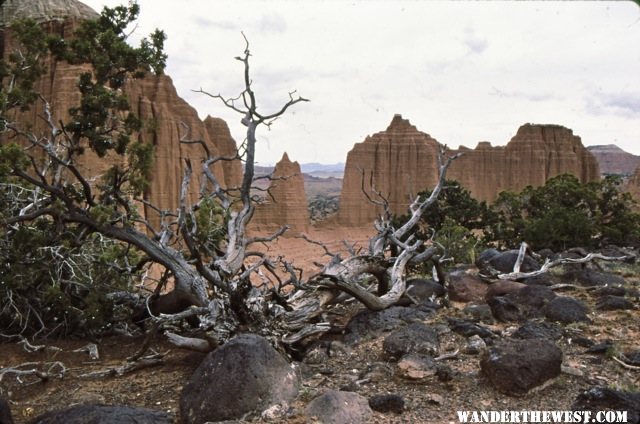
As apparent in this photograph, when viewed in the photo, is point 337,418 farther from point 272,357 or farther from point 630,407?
point 630,407

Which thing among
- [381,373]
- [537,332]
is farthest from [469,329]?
[381,373]

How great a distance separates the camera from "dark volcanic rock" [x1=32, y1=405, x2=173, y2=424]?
4621 millimetres

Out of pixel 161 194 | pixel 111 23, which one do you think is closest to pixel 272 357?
pixel 111 23

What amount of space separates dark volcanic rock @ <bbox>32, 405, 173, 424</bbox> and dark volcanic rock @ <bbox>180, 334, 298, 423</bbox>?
0.44 meters


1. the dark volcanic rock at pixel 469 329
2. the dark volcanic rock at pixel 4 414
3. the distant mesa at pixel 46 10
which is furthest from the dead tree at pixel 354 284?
the distant mesa at pixel 46 10

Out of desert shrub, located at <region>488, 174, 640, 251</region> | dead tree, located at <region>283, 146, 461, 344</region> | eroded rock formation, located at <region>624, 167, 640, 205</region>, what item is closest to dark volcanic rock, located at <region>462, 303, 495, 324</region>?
dead tree, located at <region>283, 146, 461, 344</region>

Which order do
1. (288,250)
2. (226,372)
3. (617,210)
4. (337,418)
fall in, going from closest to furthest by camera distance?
(337,418) → (226,372) → (617,210) → (288,250)

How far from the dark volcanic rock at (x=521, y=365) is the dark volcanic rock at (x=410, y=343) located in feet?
3.22

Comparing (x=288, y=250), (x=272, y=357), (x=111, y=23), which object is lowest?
(x=288, y=250)

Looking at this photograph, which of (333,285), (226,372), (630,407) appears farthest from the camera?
(333,285)

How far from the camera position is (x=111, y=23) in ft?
29.9

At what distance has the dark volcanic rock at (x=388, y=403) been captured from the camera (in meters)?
5.22

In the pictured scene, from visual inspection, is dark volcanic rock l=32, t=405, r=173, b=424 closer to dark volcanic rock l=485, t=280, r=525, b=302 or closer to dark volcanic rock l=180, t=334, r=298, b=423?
dark volcanic rock l=180, t=334, r=298, b=423

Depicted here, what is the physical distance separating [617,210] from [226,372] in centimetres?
2534
